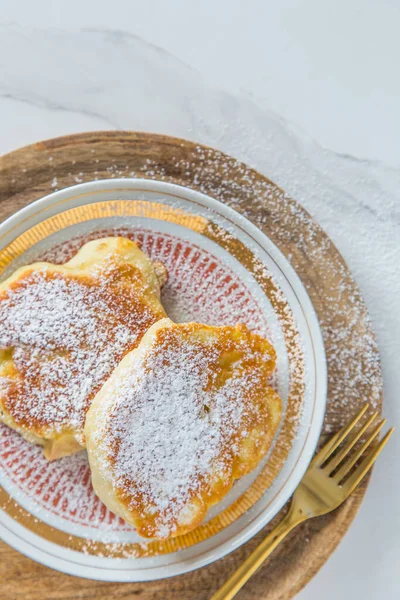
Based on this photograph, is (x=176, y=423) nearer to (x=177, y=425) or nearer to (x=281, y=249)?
(x=177, y=425)

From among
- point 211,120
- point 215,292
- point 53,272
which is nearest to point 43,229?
point 53,272

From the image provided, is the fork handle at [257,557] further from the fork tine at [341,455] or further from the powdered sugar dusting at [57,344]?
the powdered sugar dusting at [57,344]

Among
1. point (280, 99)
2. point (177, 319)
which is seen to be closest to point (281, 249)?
point (177, 319)

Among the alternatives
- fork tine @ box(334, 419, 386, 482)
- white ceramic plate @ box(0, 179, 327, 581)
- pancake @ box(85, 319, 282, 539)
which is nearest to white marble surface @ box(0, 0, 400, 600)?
fork tine @ box(334, 419, 386, 482)

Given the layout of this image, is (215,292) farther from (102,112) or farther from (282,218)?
(102,112)

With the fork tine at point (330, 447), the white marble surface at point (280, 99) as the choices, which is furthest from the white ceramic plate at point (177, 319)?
the white marble surface at point (280, 99)

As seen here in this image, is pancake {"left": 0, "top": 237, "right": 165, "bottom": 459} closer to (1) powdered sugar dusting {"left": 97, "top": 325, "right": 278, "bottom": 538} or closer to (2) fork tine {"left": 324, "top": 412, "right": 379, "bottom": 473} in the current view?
(1) powdered sugar dusting {"left": 97, "top": 325, "right": 278, "bottom": 538}

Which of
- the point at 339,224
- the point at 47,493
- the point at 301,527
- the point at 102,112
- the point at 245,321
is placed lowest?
the point at 47,493
